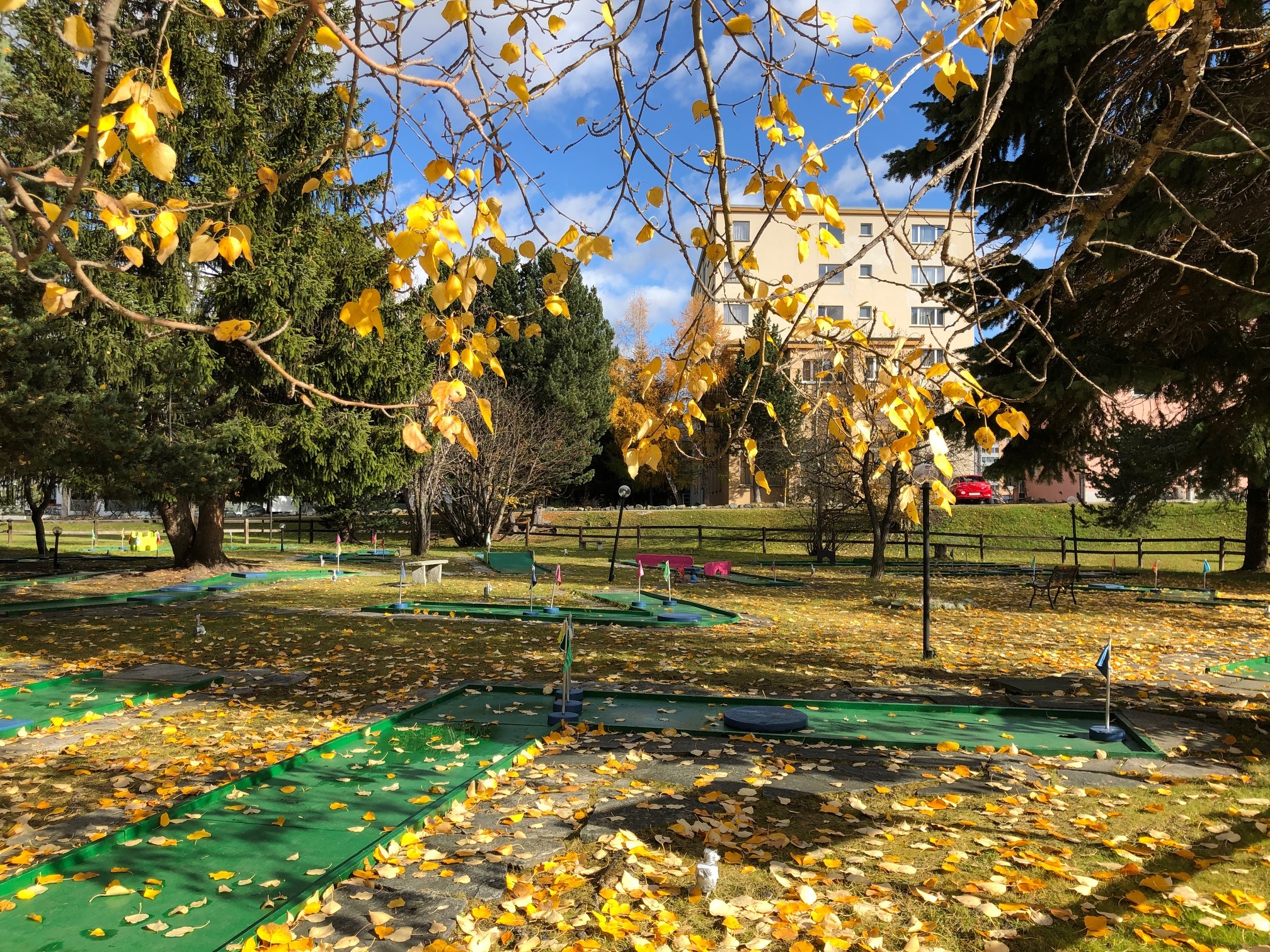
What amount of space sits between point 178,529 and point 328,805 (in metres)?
15.7

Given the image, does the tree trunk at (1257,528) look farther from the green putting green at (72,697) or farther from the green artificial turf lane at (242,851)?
the green putting green at (72,697)

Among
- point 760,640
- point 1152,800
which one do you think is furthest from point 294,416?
point 1152,800

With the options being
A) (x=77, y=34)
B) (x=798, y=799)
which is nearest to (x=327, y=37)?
(x=77, y=34)

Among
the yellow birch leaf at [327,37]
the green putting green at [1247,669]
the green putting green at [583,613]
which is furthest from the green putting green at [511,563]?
the yellow birch leaf at [327,37]

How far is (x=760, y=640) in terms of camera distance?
1044cm

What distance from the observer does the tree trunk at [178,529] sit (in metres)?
17.6

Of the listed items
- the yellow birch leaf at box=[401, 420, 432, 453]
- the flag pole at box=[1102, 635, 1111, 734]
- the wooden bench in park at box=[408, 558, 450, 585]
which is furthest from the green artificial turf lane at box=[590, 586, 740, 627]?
the yellow birch leaf at box=[401, 420, 432, 453]

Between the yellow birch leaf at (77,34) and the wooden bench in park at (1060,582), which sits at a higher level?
the yellow birch leaf at (77,34)

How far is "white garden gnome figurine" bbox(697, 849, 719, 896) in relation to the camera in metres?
3.41

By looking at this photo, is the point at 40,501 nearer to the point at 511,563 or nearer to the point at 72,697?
the point at 511,563

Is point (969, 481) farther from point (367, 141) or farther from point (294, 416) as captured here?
point (367, 141)

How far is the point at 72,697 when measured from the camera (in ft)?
22.6

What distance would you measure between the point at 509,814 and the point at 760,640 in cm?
656

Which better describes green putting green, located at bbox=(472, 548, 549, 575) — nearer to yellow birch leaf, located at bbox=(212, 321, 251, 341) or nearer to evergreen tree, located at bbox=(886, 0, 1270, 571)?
evergreen tree, located at bbox=(886, 0, 1270, 571)
